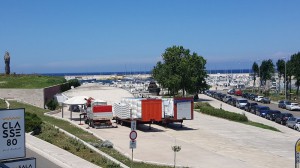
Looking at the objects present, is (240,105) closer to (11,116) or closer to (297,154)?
(297,154)

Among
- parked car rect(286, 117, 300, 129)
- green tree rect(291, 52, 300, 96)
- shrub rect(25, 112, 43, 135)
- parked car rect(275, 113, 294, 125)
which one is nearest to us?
shrub rect(25, 112, 43, 135)

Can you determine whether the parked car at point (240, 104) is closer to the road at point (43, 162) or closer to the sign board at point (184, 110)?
the sign board at point (184, 110)

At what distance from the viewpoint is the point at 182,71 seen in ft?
215

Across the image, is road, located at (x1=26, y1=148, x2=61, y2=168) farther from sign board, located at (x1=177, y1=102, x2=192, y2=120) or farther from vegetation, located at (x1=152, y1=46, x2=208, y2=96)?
vegetation, located at (x1=152, y1=46, x2=208, y2=96)

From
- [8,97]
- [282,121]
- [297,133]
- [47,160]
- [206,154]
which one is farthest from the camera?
[8,97]

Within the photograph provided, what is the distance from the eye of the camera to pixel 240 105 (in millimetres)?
59812

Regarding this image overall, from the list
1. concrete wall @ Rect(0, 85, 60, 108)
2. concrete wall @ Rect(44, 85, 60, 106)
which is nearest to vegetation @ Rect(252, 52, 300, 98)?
concrete wall @ Rect(44, 85, 60, 106)

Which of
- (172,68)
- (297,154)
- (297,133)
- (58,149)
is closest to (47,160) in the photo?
(58,149)

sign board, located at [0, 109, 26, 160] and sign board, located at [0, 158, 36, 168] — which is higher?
sign board, located at [0, 109, 26, 160]

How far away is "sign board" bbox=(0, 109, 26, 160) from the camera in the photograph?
24.6ft

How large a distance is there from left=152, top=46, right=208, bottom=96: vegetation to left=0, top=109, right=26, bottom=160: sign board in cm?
5660

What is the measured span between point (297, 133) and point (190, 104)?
916 centimetres

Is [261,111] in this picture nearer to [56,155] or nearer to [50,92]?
[50,92]

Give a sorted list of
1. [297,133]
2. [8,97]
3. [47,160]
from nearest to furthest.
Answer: [47,160] < [297,133] < [8,97]
